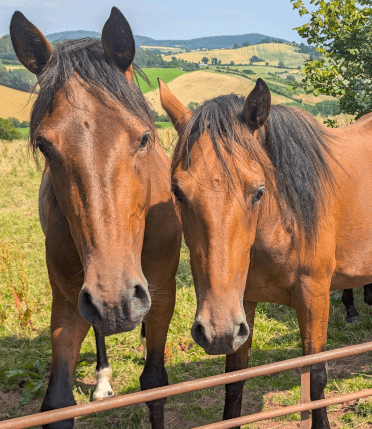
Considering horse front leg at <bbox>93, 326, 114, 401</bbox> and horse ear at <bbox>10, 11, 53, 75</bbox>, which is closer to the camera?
horse ear at <bbox>10, 11, 53, 75</bbox>

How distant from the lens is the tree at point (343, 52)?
515 centimetres

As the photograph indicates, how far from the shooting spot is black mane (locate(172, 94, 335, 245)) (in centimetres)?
236

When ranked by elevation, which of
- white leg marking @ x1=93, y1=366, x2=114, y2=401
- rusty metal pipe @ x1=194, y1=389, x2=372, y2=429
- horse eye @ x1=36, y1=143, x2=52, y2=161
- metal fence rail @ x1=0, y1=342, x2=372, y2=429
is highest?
horse eye @ x1=36, y1=143, x2=52, y2=161

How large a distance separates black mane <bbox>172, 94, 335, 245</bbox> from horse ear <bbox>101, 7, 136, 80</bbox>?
50 centimetres

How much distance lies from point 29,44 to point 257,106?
1.33 m

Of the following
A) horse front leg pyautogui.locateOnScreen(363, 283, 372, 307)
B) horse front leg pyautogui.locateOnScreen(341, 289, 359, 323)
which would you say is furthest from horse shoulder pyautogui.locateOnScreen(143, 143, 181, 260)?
horse front leg pyautogui.locateOnScreen(363, 283, 372, 307)

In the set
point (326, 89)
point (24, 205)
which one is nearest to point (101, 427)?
point (326, 89)

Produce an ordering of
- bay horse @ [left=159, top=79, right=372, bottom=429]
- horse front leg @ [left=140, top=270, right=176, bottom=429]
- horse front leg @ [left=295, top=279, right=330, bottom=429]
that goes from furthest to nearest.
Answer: horse front leg @ [left=140, top=270, right=176, bottom=429] → horse front leg @ [left=295, top=279, right=330, bottom=429] → bay horse @ [left=159, top=79, right=372, bottom=429]

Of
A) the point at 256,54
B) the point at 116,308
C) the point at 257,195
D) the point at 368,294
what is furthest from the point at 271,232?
the point at 256,54

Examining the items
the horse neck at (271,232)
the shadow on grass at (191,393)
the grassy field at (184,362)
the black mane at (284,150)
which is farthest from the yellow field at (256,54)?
the horse neck at (271,232)

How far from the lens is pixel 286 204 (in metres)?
2.75

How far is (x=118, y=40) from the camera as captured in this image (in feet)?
7.60

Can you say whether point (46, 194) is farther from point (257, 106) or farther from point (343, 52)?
point (343, 52)

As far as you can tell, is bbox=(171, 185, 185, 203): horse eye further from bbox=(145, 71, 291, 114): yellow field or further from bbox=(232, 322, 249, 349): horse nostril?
bbox=(145, 71, 291, 114): yellow field
